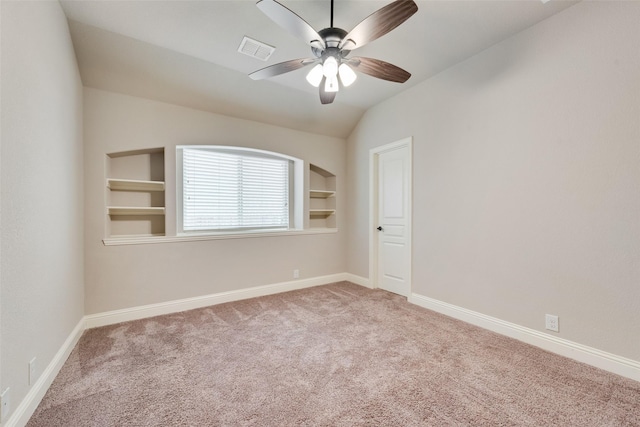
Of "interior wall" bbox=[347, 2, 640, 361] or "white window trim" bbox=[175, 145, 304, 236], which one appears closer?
"interior wall" bbox=[347, 2, 640, 361]

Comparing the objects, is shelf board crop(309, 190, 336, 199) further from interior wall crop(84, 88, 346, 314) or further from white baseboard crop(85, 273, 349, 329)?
white baseboard crop(85, 273, 349, 329)

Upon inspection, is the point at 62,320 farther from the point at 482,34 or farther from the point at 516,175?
the point at 482,34

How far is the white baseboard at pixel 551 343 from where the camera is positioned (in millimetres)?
1949

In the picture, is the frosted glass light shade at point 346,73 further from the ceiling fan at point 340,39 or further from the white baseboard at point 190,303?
the white baseboard at point 190,303

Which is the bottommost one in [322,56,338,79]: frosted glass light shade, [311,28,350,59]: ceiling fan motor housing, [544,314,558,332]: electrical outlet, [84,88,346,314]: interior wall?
[544,314,558,332]: electrical outlet

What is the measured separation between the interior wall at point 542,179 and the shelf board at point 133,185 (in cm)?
332

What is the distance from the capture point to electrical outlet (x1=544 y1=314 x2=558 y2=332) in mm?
2287

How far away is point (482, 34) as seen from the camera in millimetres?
2535

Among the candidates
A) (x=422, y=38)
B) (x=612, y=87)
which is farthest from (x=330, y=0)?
(x=612, y=87)

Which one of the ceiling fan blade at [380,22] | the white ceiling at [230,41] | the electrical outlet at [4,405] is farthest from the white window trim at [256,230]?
the ceiling fan blade at [380,22]

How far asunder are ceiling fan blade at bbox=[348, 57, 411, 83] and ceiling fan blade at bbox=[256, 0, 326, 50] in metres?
0.33

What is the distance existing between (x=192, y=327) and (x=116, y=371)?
0.83 metres

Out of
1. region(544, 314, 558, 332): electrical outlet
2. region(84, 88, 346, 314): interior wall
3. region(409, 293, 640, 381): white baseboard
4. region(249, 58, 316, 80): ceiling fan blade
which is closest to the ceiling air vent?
region(249, 58, 316, 80): ceiling fan blade

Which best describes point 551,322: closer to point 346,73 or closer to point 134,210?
point 346,73
